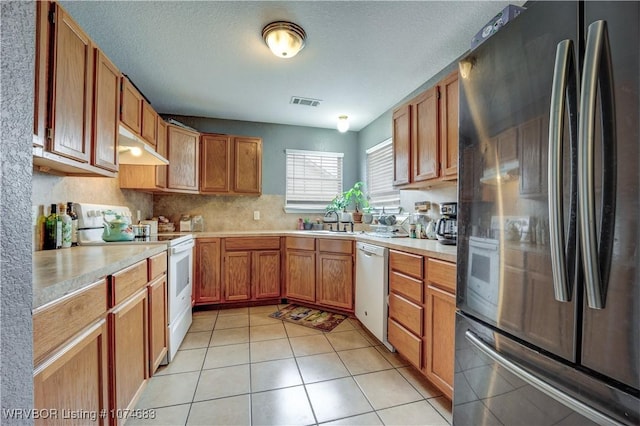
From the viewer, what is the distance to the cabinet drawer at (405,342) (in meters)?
1.80

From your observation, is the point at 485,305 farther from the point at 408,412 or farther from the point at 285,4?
the point at 285,4

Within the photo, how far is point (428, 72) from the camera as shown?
2502 mm

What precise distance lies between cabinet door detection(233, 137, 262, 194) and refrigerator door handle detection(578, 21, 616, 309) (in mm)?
3195

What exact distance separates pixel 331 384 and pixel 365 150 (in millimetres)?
3010

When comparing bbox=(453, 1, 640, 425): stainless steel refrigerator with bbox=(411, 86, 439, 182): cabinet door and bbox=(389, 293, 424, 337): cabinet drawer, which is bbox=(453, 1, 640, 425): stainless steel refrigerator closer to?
bbox=(389, 293, 424, 337): cabinet drawer

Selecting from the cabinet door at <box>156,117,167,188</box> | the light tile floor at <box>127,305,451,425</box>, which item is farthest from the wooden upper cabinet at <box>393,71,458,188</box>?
the cabinet door at <box>156,117,167,188</box>

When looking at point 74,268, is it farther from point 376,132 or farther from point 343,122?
point 376,132

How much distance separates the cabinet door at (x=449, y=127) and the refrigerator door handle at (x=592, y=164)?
1204 millimetres

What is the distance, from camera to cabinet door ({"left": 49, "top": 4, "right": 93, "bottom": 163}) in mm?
1331

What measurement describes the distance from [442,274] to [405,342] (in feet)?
2.25

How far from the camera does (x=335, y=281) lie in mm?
2955

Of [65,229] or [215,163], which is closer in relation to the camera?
[65,229]

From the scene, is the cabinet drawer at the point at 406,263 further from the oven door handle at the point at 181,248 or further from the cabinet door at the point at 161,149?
the cabinet door at the point at 161,149

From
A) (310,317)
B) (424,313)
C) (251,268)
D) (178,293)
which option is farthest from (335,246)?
(178,293)
